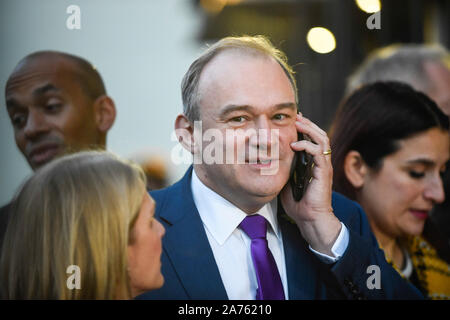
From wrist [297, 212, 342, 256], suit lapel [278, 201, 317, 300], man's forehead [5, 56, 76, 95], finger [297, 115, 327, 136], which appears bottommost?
suit lapel [278, 201, 317, 300]

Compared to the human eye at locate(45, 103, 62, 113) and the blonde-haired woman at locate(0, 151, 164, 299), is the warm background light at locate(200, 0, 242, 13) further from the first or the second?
the blonde-haired woman at locate(0, 151, 164, 299)

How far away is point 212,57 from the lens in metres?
1.43

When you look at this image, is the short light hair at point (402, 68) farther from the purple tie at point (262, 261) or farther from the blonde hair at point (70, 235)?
the blonde hair at point (70, 235)

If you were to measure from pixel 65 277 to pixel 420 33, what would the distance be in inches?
134

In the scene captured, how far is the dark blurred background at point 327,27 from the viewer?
2141 mm

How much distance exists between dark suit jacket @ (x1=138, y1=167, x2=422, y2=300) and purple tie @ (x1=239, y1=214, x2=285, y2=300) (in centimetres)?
5

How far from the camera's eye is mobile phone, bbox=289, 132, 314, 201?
1485mm

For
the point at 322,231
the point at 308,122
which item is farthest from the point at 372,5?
the point at 322,231

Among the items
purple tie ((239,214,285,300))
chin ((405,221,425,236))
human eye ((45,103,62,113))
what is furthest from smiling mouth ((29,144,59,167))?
chin ((405,221,425,236))

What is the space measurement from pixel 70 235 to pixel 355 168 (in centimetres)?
119

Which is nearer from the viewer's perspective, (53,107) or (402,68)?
(53,107)

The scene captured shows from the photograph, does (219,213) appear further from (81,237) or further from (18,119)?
(18,119)

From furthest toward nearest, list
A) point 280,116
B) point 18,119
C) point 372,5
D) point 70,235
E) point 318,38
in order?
1. point 372,5
2. point 318,38
3. point 18,119
4. point 280,116
5. point 70,235

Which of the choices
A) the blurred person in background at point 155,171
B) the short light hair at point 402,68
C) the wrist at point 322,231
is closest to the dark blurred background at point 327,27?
the short light hair at point 402,68
